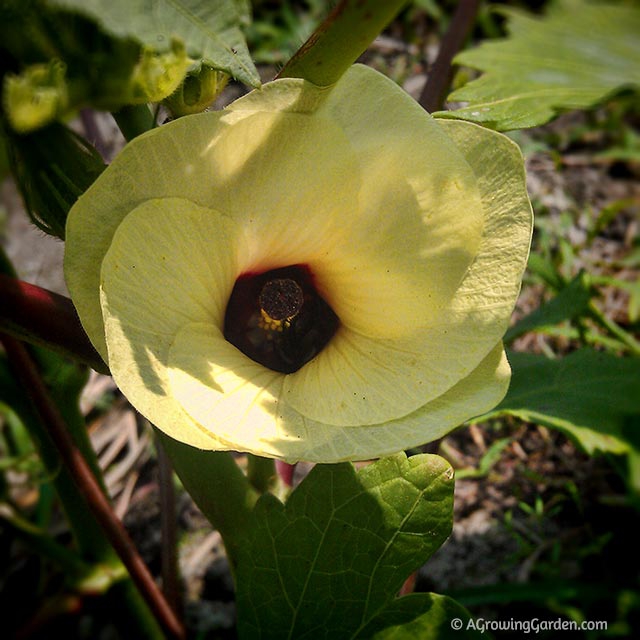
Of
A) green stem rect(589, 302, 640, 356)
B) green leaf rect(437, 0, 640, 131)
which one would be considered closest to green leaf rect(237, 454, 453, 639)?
green leaf rect(437, 0, 640, 131)

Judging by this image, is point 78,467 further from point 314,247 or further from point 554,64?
point 554,64

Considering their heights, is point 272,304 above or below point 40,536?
above

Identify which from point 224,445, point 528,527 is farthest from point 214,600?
point 224,445

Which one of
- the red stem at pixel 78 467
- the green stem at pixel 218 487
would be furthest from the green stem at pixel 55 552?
the green stem at pixel 218 487

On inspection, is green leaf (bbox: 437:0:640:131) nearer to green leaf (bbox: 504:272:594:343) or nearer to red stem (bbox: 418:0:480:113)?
red stem (bbox: 418:0:480:113)

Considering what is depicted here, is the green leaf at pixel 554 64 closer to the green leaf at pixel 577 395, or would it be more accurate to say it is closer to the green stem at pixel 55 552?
the green leaf at pixel 577 395

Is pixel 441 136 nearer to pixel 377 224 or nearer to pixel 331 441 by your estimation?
pixel 377 224
